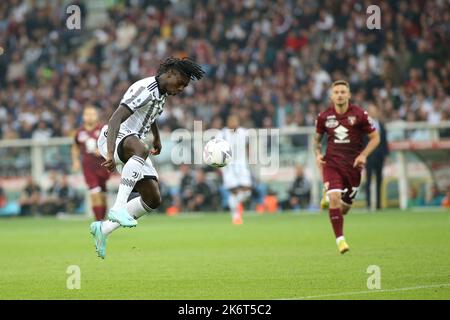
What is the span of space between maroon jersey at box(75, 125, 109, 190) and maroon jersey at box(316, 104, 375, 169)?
5.99 m

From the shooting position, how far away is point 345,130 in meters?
13.6

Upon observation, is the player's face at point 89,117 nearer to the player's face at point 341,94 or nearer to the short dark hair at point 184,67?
the player's face at point 341,94

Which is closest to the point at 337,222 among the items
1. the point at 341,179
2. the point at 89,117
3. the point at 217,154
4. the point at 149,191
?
the point at 341,179

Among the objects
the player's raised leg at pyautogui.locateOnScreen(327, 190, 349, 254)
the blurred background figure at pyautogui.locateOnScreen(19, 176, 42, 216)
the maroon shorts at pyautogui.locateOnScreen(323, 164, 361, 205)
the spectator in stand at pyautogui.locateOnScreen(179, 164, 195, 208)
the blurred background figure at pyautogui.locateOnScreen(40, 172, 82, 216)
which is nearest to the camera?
the player's raised leg at pyautogui.locateOnScreen(327, 190, 349, 254)

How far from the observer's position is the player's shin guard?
1295 centimetres

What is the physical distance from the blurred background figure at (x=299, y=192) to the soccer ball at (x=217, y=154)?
13381mm

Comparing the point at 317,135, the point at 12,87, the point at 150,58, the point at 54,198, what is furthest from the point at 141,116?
the point at 12,87

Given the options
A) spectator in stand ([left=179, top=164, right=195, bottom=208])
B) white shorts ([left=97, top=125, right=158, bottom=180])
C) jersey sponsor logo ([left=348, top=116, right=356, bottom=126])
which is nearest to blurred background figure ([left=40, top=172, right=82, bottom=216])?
spectator in stand ([left=179, top=164, right=195, bottom=208])

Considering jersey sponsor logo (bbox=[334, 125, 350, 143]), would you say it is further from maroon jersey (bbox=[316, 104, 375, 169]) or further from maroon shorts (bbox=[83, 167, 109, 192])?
maroon shorts (bbox=[83, 167, 109, 192])

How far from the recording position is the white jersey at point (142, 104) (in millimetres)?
10898

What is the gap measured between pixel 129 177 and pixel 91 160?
7.43 metres

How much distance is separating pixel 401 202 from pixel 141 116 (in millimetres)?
14966
